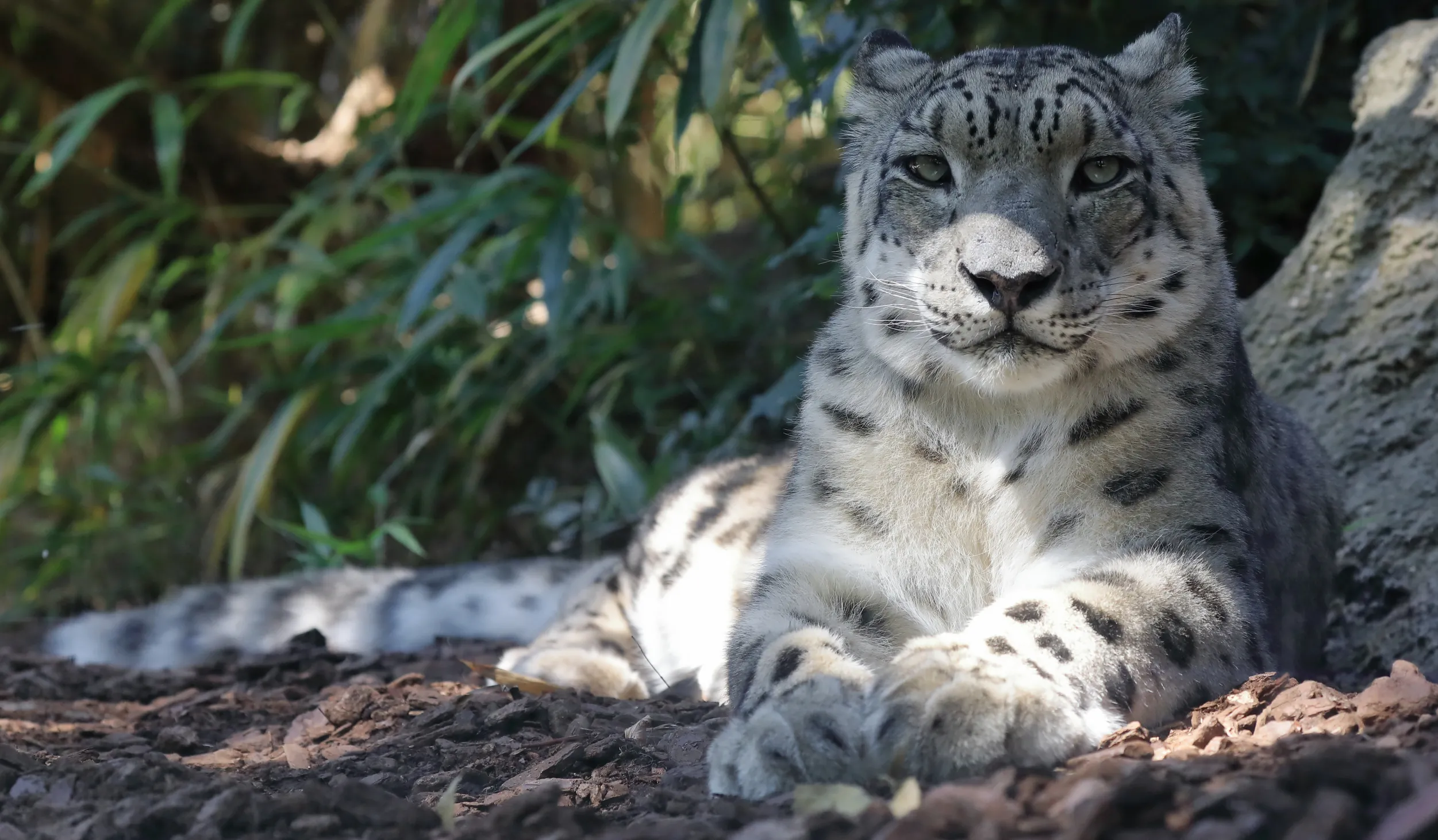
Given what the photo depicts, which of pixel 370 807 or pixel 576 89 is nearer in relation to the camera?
pixel 370 807

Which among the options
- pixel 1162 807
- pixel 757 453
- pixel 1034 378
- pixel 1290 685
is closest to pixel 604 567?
pixel 757 453

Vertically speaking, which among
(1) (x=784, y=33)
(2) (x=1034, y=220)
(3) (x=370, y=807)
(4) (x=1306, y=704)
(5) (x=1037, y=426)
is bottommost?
(3) (x=370, y=807)

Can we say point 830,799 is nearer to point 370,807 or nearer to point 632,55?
point 370,807

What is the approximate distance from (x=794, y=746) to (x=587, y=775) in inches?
22.3

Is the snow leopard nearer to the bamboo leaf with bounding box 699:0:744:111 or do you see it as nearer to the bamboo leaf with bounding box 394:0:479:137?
the bamboo leaf with bounding box 699:0:744:111

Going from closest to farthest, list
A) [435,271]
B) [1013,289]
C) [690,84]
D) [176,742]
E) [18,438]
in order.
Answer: [1013,289]
[176,742]
[690,84]
[435,271]
[18,438]

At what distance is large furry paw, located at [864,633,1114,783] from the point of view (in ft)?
7.89

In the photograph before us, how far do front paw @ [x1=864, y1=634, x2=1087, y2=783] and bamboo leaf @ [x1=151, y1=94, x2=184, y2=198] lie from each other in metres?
5.11

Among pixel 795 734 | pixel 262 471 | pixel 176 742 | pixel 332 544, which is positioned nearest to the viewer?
pixel 795 734

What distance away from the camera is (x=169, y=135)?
666 centimetres

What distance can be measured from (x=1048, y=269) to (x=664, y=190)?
5243 millimetres

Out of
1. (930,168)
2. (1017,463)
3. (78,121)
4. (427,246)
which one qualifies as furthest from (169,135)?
(1017,463)

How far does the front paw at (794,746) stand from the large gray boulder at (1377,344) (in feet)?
6.44

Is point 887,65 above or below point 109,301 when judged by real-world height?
Result: above
